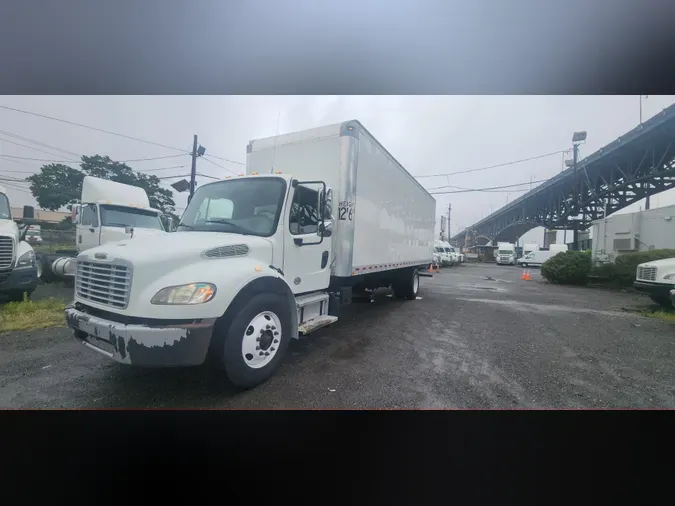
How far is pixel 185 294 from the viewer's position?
1.94 m

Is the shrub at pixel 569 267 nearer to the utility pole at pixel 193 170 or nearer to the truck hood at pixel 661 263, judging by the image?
the truck hood at pixel 661 263

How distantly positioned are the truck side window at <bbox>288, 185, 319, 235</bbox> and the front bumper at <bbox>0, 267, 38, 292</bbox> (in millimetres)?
2619

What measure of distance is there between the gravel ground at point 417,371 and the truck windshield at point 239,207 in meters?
1.26

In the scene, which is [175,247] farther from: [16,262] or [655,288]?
[655,288]

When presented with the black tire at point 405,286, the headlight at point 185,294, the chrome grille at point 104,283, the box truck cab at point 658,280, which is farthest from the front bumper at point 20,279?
the box truck cab at point 658,280

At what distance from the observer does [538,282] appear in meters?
6.20

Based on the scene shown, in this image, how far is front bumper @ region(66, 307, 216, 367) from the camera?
1817 millimetres

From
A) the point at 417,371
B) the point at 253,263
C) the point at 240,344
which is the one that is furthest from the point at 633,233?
the point at 240,344

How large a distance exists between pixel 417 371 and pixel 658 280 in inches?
106

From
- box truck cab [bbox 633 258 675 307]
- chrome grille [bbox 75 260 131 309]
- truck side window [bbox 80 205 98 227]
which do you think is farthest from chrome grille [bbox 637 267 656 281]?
truck side window [bbox 80 205 98 227]

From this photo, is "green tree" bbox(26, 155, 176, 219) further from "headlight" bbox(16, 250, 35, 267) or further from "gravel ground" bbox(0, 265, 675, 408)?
"gravel ground" bbox(0, 265, 675, 408)

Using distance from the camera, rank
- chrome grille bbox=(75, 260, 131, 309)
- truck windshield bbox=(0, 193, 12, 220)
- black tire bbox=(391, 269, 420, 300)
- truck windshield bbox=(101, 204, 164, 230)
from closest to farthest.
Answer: chrome grille bbox=(75, 260, 131, 309)
truck windshield bbox=(0, 193, 12, 220)
truck windshield bbox=(101, 204, 164, 230)
black tire bbox=(391, 269, 420, 300)
